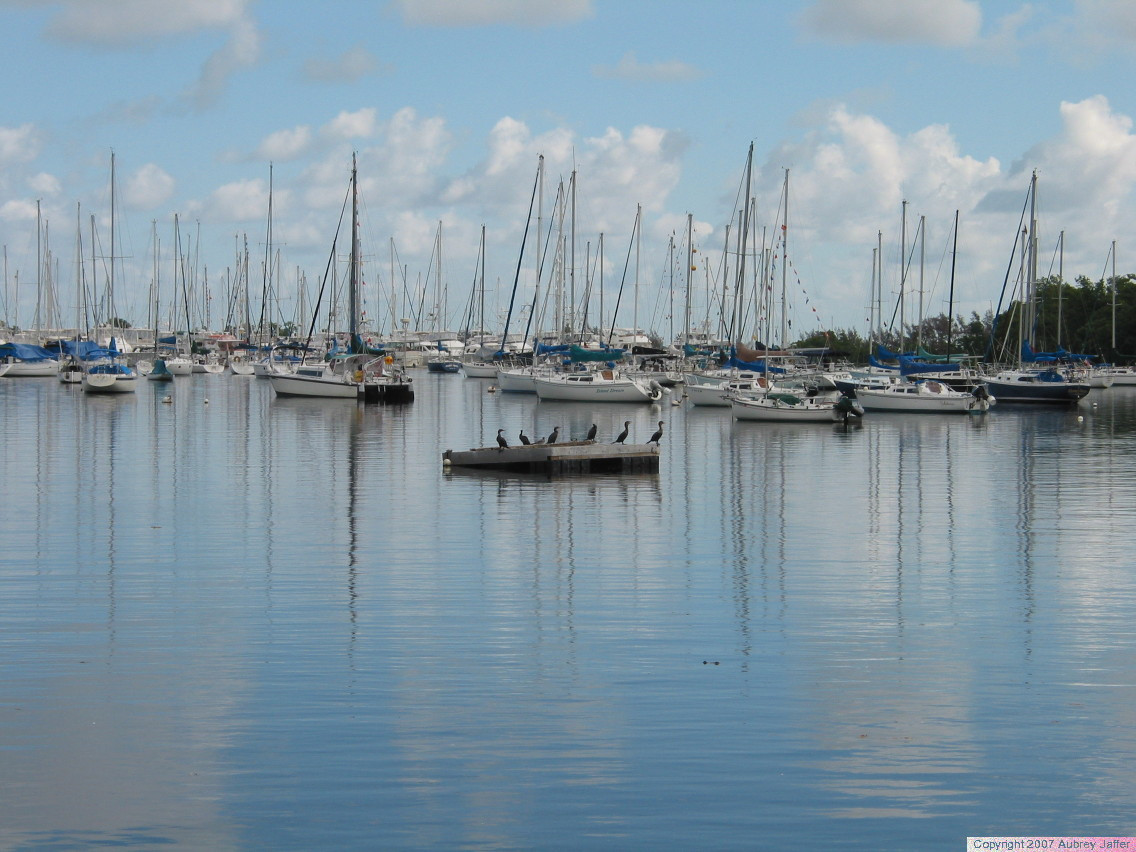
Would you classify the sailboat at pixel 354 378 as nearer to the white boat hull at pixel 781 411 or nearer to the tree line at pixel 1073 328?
the white boat hull at pixel 781 411

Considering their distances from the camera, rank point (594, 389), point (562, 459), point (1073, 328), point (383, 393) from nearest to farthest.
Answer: point (562, 459) < point (383, 393) < point (594, 389) < point (1073, 328)

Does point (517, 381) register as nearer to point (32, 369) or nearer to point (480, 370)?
point (480, 370)

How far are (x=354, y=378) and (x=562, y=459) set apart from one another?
131ft

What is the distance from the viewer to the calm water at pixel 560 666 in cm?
1144

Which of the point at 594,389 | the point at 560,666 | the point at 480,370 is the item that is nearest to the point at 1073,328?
the point at 480,370

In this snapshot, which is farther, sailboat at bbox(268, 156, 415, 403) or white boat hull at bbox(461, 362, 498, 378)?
white boat hull at bbox(461, 362, 498, 378)

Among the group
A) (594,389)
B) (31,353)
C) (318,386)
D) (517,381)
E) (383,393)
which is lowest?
(383,393)

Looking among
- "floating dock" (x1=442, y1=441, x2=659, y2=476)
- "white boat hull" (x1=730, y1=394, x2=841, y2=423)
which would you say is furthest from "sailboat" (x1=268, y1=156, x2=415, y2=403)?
"floating dock" (x1=442, y1=441, x2=659, y2=476)

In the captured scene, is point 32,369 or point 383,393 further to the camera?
point 32,369

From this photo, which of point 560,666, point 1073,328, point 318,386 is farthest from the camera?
point 1073,328

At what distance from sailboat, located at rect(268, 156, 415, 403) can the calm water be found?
4090cm

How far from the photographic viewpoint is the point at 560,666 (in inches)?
632

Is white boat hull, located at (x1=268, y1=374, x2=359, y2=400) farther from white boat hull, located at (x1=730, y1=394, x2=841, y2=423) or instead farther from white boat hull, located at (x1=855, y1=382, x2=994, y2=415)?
white boat hull, located at (x1=855, y1=382, x2=994, y2=415)

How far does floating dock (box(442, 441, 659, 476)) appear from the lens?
38.6 meters
